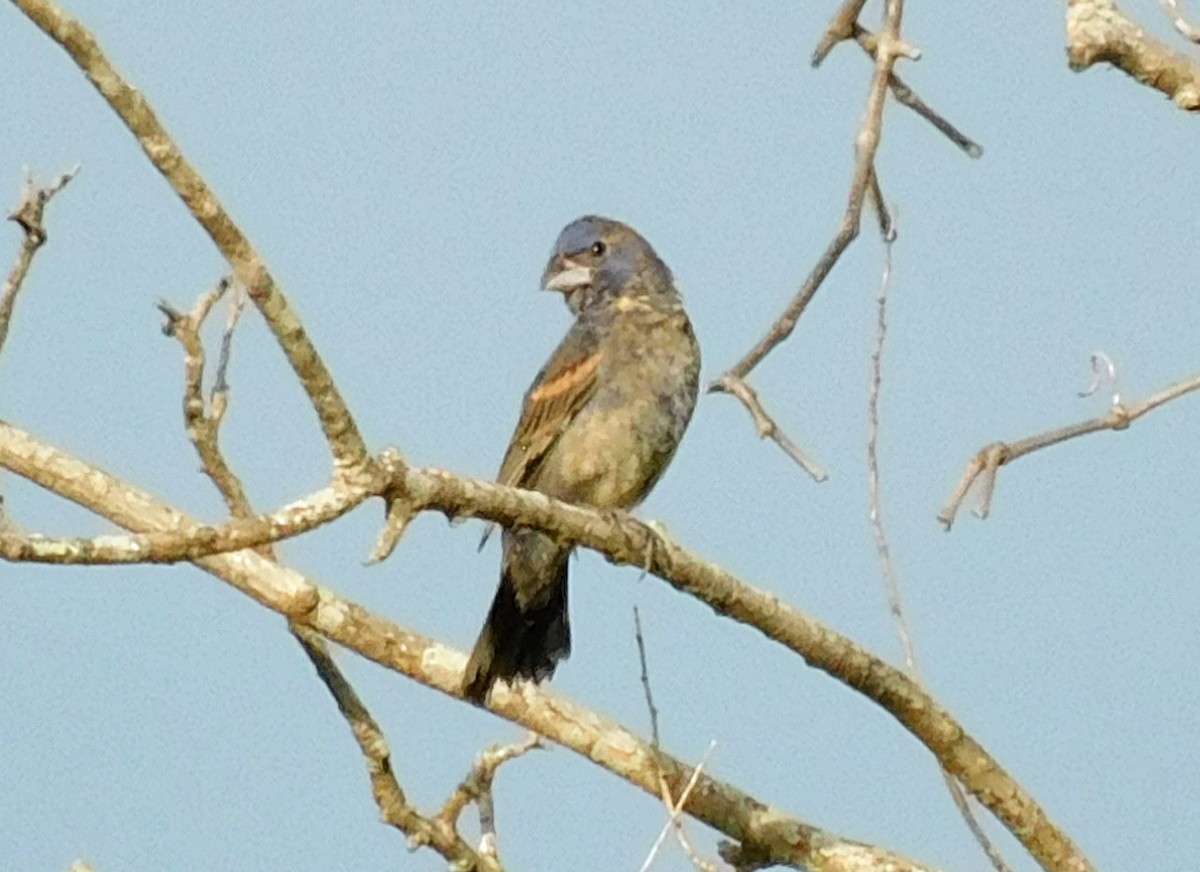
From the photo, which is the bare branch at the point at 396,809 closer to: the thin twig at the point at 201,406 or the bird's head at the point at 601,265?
the thin twig at the point at 201,406

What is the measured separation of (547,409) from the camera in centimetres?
688

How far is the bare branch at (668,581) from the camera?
5.23 metres

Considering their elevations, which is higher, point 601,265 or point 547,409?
point 601,265

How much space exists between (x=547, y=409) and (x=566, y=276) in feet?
2.31

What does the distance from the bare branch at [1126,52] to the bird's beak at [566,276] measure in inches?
111

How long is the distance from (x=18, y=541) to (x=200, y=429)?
1.46 m

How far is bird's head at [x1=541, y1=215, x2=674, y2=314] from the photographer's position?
7.32 metres

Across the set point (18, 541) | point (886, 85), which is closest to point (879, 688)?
point (886, 85)

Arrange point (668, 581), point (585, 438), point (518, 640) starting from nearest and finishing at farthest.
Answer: point (668, 581)
point (518, 640)
point (585, 438)

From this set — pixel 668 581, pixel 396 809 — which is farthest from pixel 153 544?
pixel 668 581

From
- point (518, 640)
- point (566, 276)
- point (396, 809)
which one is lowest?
point (396, 809)

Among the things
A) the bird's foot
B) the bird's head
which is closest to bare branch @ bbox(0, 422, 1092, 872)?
the bird's foot

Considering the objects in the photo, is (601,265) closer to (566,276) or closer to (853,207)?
(566,276)

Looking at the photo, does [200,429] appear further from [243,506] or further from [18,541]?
[18,541]
